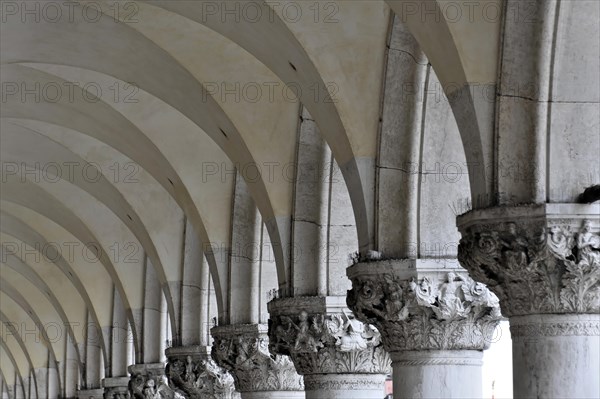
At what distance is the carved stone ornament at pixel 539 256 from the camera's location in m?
8.88

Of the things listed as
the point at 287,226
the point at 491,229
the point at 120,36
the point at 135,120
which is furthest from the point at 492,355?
the point at 491,229

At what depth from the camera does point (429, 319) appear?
11.5 m

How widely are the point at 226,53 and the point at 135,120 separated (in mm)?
3167

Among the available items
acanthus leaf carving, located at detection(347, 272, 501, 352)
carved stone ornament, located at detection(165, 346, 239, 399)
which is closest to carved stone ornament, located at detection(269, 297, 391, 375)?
acanthus leaf carving, located at detection(347, 272, 501, 352)

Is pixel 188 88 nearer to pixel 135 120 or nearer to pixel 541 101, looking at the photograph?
pixel 135 120

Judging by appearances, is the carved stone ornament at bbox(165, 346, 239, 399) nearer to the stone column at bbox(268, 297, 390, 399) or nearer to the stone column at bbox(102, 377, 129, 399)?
the stone column at bbox(268, 297, 390, 399)

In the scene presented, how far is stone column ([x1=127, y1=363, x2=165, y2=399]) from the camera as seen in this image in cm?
2312

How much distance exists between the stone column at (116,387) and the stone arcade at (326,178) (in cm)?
275

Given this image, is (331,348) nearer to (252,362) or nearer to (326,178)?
(326,178)

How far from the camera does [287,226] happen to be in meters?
15.2

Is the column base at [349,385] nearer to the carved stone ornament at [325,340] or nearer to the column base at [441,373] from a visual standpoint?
the carved stone ornament at [325,340]

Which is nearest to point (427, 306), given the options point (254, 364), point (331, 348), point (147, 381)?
point (331, 348)

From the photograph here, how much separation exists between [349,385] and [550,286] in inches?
208

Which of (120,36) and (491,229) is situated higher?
(120,36)
